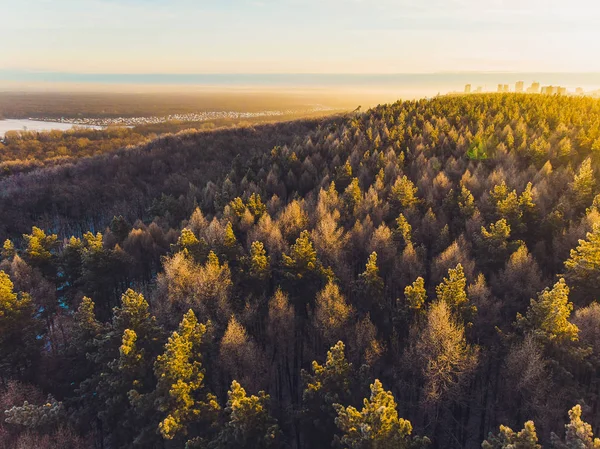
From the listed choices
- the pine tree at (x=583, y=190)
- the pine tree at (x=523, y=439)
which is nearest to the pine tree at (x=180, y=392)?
the pine tree at (x=523, y=439)

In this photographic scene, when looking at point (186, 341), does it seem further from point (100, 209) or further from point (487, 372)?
point (100, 209)

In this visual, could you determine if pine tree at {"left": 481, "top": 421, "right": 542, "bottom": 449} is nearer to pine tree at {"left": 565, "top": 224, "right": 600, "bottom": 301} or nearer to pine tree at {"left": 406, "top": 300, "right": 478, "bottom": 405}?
pine tree at {"left": 406, "top": 300, "right": 478, "bottom": 405}

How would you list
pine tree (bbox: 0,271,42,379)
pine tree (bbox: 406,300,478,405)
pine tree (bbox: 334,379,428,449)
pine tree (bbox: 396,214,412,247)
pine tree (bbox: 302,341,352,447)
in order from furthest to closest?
pine tree (bbox: 396,214,412,247) → pine tree (bbox: 0,271,42,379) → pine tree (bbox: 406,300,478,405) → pine tree (bbox: 302,341,352,447) → pine tree (bbox: 334,379,428,449)

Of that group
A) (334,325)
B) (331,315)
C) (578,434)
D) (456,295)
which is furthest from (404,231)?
(578,434)

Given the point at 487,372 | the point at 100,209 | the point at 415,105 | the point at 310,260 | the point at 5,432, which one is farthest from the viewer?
the point at 415,105

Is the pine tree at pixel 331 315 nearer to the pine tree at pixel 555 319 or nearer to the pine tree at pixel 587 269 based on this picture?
the pine tree at pixel 555 319

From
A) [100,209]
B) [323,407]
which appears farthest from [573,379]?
[100,209]

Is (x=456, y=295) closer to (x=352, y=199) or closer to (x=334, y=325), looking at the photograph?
(x=334, y=325)

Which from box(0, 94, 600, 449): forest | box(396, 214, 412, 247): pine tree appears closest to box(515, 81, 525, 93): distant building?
box(0, 94, 600, 449): forest
